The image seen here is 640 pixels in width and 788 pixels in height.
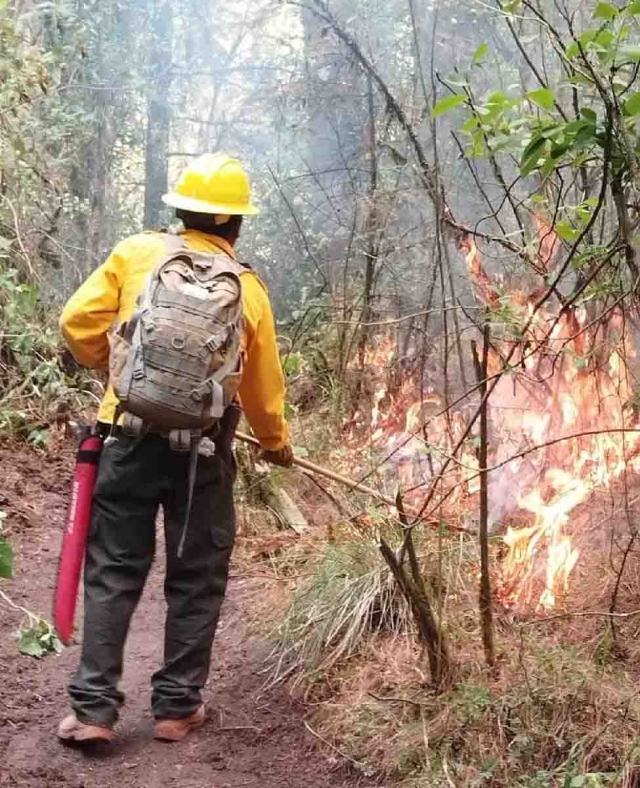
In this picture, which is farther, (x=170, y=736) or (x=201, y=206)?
(x=170, y=736)

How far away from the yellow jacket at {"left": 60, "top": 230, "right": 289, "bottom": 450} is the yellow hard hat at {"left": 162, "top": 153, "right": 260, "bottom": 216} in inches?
5.3

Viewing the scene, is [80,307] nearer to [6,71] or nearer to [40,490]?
[40,490]

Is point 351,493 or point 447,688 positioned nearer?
point 447,688

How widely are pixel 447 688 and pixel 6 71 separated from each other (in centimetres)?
592

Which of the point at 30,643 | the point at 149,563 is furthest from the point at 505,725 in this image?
the point at 30,643

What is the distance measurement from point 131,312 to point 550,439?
2202 millimetres

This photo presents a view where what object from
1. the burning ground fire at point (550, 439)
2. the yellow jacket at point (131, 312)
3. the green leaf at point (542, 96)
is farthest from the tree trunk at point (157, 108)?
the green leaf at point (542, 96)

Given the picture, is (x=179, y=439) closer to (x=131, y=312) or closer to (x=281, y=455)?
(x=131, y=312)

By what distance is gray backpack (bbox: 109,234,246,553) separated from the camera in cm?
303

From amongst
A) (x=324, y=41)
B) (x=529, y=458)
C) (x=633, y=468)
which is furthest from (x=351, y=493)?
(x=324, y=41)

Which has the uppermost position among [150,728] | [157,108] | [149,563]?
[157,108]

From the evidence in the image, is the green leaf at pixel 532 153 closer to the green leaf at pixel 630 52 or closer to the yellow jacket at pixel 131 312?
the green leaf at pixel 630 52

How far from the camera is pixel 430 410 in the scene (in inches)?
247

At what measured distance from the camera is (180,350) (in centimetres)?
303
